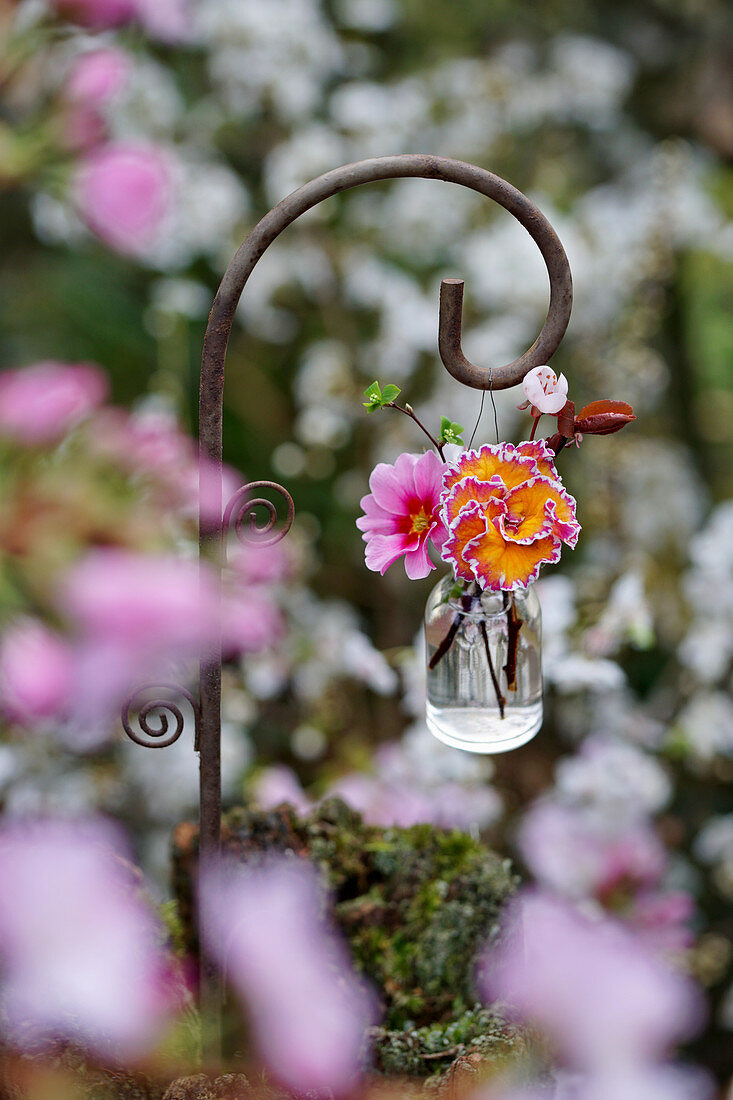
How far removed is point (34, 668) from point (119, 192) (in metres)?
0.47

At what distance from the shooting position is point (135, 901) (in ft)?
2.46

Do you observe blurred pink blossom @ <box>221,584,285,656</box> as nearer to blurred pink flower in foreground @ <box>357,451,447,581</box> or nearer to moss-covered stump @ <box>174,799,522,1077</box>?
moss-covered stump @ <box>174,799,522,1077</box>

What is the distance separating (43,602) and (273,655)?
1.38 ft

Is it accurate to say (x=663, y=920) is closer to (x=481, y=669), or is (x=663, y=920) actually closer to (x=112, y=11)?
(x=481, y=669)

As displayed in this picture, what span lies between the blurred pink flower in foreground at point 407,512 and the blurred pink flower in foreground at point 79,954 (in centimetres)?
35

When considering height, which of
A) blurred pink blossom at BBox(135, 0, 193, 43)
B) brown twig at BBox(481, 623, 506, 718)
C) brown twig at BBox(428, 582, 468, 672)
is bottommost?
brown twig at BBox(481, 623, 506, 718)

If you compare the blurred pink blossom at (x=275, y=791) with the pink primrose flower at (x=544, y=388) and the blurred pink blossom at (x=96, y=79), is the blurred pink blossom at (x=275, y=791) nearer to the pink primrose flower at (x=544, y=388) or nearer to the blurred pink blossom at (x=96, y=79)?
the pink primrose flower at (x=544, y=388)

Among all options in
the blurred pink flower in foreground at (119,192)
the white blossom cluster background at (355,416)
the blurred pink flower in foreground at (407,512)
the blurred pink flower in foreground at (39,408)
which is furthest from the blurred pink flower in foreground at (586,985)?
the blurred pink flower in foreground at (119,192)

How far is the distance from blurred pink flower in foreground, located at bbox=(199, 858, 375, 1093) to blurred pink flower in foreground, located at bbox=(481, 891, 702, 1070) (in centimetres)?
10

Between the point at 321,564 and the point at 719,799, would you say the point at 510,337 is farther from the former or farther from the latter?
the point at 719,799

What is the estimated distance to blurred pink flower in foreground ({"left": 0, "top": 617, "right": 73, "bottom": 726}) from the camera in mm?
833

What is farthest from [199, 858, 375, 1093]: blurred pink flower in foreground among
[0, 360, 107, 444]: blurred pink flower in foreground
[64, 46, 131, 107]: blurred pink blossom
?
[64, 46, 131, 107]: blurred pink blossom

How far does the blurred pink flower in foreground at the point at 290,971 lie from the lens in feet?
2.15

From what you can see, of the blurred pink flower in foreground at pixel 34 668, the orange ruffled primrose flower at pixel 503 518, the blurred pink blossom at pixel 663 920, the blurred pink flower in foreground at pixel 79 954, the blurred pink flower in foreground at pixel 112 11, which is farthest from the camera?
the blurred pink blossom at pixel 663 920
